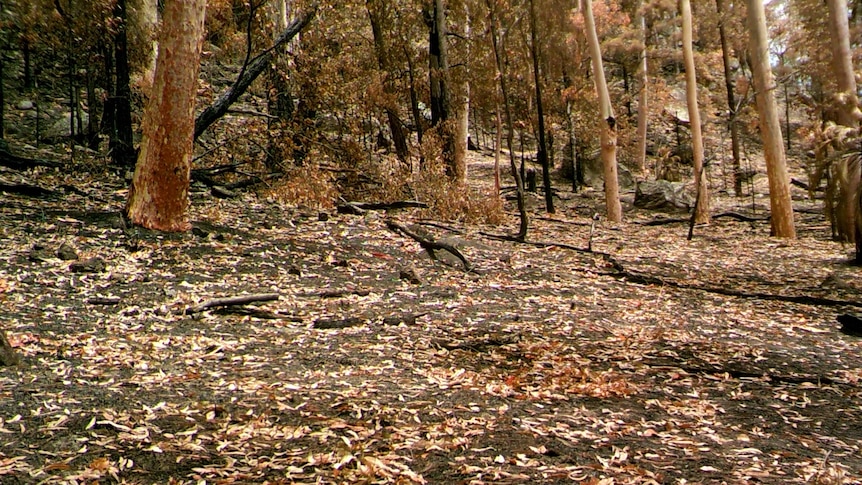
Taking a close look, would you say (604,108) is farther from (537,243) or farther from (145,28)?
(145,28)

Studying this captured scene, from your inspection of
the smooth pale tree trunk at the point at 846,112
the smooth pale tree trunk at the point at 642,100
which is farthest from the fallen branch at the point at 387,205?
the smooth pale tree trunk at the point at 642,100

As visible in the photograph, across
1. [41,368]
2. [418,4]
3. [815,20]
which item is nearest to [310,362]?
[41,368]

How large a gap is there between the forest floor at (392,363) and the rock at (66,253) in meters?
0.19

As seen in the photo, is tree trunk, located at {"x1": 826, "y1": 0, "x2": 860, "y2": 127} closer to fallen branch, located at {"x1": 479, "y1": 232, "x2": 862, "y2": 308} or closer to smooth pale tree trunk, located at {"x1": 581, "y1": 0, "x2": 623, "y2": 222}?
smooth pale tree trunk, located at {"x1": 581, "y1": 0, "x2": 623, "y2": 222}

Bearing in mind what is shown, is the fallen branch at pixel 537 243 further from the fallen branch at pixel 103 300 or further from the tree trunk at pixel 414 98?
the fallen branch at pixel 103 300

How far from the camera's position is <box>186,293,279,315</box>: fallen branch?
19.1 feet

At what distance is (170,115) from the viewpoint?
7.69 m

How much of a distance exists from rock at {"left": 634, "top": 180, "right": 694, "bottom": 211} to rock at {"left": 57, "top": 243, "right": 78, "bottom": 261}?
55.0ft

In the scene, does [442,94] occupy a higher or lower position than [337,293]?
higher

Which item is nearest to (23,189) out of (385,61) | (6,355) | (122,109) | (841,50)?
(122,109)

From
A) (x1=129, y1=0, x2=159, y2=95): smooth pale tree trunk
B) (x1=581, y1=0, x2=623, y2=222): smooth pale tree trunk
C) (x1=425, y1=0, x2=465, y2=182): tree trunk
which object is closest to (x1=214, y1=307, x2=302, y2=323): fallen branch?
(x1=425, y1=0, x2=465, y2=182): tree trunk

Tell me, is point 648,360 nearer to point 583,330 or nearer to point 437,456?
point 583,330

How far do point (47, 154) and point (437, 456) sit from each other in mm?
13946

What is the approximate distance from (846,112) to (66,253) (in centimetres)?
1154
